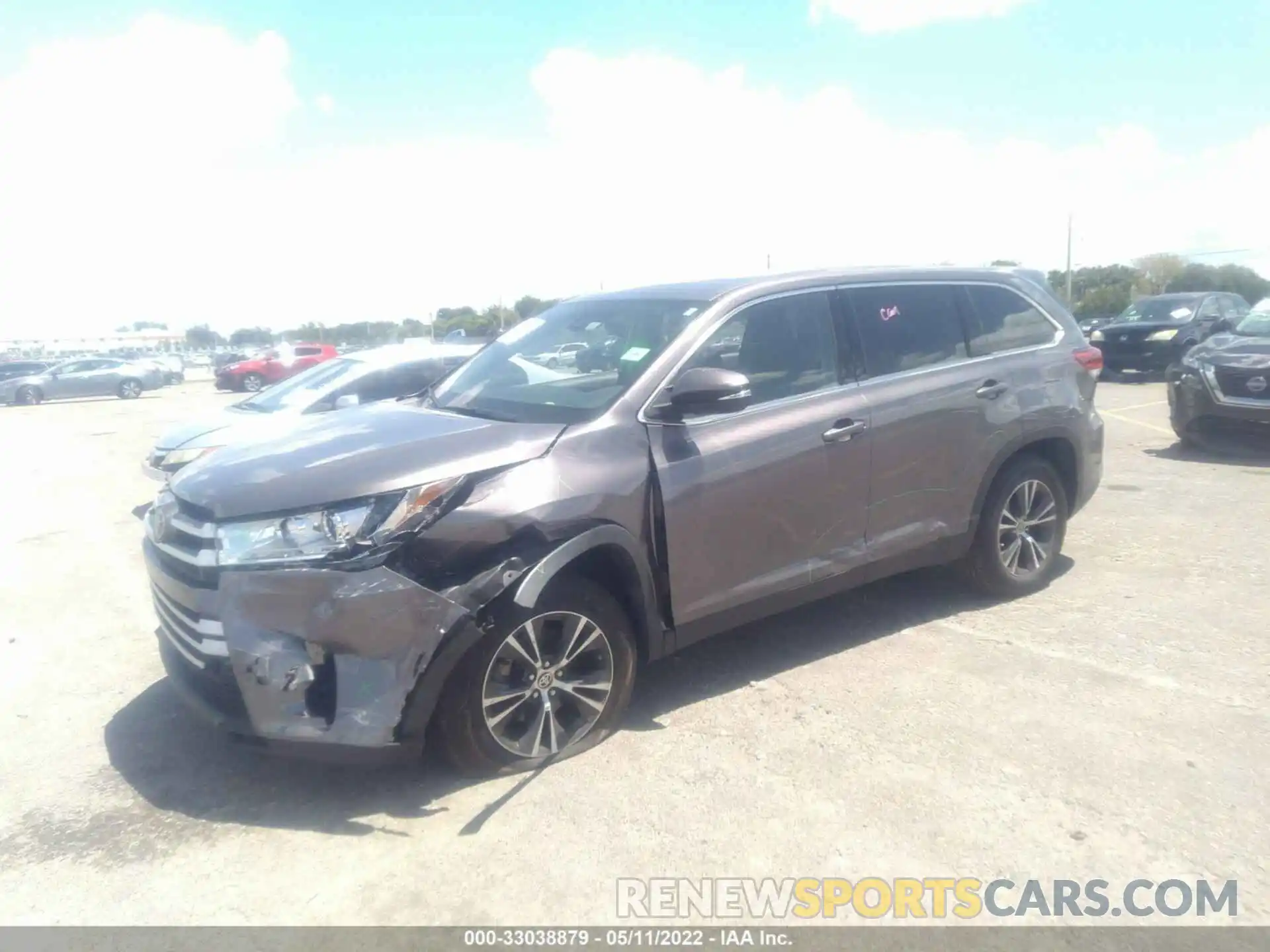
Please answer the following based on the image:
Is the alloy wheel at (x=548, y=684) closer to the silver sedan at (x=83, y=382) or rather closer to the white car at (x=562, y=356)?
the white car at (x=562, y=356)

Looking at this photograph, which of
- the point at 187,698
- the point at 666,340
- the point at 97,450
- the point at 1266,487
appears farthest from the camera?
the point at 97,450

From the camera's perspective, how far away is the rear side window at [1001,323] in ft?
16.9

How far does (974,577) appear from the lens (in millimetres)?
5258

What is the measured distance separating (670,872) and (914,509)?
247 cm

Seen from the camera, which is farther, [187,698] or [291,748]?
[187,698]

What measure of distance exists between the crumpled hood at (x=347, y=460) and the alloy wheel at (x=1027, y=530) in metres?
2.87

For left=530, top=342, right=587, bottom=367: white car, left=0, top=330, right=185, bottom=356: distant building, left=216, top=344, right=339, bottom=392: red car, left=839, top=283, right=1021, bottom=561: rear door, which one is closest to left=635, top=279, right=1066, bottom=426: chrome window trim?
left=839, top=283, right=1021, bottom=561: rear door

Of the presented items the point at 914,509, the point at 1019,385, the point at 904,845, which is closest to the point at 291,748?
the point at 904,845

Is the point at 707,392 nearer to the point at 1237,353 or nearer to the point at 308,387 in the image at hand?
the point at 308,387

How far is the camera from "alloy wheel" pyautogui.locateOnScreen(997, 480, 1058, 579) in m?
5.24

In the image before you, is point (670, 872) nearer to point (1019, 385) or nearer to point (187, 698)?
point (187, 698)

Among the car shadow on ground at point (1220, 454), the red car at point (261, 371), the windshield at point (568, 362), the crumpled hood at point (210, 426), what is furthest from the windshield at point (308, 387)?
the red car at point (261, 371)

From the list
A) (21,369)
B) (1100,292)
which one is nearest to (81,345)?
(21,369)
